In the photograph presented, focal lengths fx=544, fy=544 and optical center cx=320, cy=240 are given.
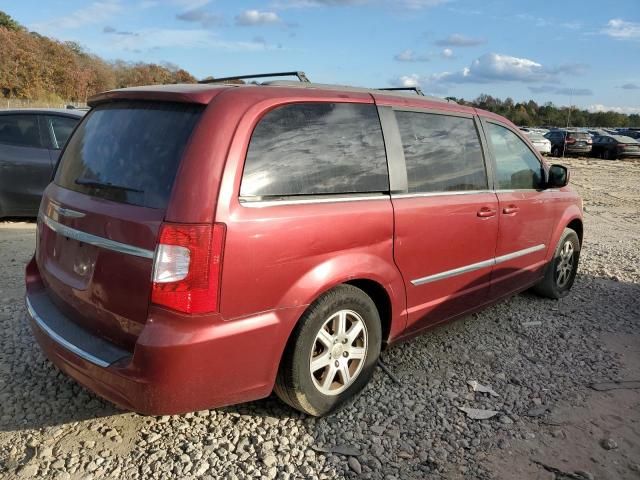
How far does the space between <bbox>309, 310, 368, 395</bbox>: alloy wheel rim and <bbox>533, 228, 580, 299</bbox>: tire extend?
2.73 metres

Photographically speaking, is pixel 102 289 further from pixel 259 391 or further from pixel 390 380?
pixel 390 380

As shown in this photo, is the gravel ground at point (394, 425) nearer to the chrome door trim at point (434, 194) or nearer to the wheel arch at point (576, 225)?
the chrome door trim at point (434, 194)

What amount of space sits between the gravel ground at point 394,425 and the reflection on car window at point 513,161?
1277mm

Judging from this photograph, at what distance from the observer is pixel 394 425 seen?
122 inches

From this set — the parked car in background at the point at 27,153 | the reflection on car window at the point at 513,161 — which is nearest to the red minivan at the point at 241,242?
the reflection on car window at the point at 513,161

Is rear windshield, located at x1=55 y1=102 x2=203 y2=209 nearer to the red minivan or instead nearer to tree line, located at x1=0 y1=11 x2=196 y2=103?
the red minivan

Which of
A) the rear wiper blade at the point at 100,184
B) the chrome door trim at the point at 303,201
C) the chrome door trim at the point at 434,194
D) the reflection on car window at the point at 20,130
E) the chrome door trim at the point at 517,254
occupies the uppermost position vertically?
the reflection on car window at the point at 20,130

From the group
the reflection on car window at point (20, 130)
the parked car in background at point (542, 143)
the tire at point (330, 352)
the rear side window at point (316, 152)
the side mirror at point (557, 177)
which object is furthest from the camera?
the parked car in background at point (542, 143)

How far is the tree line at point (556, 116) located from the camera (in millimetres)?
70681

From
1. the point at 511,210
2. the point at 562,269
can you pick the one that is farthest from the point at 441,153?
the point at 562,269

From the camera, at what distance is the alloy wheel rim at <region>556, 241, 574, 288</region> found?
5375 mm

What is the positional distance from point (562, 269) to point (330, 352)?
3.38 meters

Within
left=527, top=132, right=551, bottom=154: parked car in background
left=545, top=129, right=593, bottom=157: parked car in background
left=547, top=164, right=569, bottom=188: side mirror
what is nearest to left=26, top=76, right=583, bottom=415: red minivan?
left=547, top=164, right=569, bottom=188: side mirror

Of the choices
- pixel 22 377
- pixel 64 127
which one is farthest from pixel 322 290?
pixel 64 127
